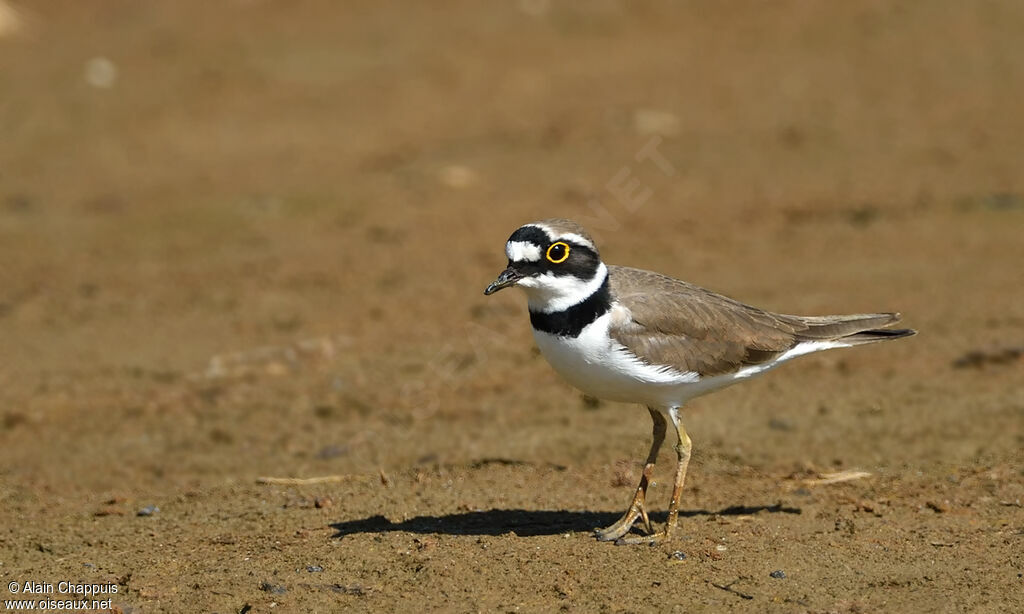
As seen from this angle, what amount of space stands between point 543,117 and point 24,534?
1117 cm

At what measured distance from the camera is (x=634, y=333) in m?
6.57

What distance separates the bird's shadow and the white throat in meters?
1.33

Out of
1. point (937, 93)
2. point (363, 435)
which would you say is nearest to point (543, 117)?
point (937, 93)

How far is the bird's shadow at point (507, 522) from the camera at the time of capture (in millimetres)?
6953

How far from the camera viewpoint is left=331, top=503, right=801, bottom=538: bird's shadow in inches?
274

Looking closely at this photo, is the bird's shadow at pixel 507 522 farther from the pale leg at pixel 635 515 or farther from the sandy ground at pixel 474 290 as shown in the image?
the pale leg at pixel 635 515

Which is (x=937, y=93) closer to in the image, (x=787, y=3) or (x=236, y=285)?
(x=787, y=3)

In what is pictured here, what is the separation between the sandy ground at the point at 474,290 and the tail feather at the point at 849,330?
3.28 ft

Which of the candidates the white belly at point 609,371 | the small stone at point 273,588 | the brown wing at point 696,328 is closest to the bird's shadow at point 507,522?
the small stone at point 273,588

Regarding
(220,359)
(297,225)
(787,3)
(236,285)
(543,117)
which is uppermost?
(787,3)

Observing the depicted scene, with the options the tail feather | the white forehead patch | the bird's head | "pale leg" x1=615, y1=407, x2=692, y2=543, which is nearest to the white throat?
the bird's head

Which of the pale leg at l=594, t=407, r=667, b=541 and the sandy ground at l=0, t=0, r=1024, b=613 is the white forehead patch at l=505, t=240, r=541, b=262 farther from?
the sandy ground at l=0, t=0, r=1024, b=613

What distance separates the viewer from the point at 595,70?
18031 millimetres

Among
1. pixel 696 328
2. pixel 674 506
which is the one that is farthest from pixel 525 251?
pixel 674 506
